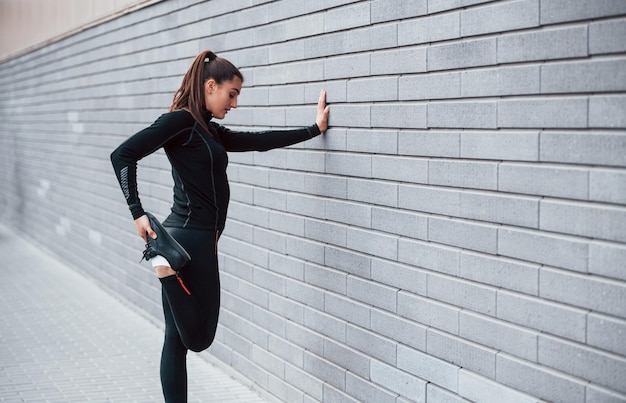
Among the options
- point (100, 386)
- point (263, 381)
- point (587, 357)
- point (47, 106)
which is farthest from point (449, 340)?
point (47, 106)

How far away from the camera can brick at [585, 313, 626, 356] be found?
115 inches

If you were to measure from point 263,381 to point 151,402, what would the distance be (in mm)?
758

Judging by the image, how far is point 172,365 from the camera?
4.73 metres

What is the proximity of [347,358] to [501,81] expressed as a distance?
1999 millimetres

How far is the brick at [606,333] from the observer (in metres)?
2.93

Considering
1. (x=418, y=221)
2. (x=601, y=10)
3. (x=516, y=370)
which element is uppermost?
(x=601, y=10)

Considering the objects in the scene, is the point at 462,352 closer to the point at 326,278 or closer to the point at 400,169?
the point at 400,169

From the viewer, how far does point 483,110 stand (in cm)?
359

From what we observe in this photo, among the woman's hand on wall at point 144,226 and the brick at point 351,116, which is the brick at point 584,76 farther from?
the woman's hand on wall at point 144,226

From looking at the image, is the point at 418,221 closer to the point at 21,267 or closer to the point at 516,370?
the point at 516,370

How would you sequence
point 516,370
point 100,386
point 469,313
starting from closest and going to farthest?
1. point 516,370
2. point 469,313
3. point 100,386

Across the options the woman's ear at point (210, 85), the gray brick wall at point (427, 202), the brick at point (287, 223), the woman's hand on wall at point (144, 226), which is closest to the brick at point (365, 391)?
the gray brick wall at point (427, 202)

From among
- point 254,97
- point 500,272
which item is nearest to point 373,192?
point 500,272

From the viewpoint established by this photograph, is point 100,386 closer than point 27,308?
Yes
